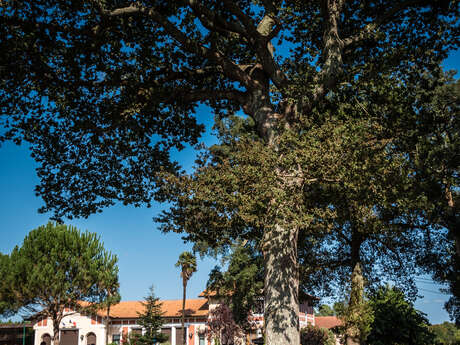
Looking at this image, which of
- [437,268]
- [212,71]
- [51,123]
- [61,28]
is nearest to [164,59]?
[212,71]

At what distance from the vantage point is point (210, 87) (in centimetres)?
1458

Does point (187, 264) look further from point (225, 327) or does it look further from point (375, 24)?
point (375, 24)

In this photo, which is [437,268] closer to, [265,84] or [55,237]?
[265,84]

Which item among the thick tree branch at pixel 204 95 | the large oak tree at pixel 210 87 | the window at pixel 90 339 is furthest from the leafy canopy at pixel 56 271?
the thick tree branch at pixel 204 95

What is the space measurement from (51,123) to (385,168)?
10518 mm

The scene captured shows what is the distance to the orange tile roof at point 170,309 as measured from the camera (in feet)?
151

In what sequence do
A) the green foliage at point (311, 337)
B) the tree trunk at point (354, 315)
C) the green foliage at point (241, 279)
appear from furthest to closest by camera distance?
the green foliage at point (311, 337) < the green foliage at point (241, 279) < the tree trunk at point (354, 315)

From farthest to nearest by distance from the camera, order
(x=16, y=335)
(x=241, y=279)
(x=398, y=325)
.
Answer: (x=16, y=335), (x=241, y=279), (x=398, y=325)

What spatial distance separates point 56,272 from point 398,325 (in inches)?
1119

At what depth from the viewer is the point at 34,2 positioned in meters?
10.7

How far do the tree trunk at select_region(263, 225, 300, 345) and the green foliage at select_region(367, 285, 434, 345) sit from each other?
10.3 m

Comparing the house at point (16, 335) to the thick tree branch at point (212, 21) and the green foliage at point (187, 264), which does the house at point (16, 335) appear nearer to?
the green foliage at point (187, 264)

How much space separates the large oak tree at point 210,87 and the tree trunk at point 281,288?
27 millimetres

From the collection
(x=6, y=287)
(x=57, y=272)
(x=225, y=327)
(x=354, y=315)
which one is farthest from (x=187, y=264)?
(x=354, y=315)
